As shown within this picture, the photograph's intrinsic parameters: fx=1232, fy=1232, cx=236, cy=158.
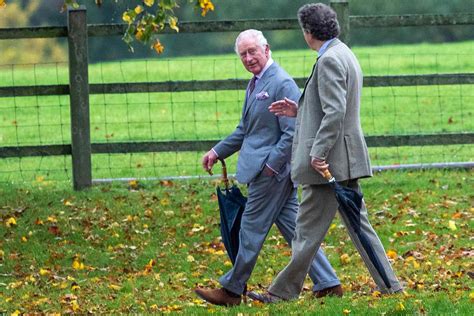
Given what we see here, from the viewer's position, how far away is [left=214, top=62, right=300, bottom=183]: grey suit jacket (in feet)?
26.1


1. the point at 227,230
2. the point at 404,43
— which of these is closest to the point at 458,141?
the point at 227,230

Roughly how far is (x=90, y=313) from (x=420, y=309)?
2369 millimetres

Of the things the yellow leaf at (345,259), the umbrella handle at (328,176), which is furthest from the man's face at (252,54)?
the yellow leaf at (345,259)

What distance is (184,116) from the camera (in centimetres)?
2052

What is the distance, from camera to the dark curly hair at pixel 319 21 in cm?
751

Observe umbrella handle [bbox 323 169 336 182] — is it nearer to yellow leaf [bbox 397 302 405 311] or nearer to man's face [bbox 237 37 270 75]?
yellow leaf [bbox 397 302 405 311]

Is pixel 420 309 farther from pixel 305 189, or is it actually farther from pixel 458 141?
pixel 458 141

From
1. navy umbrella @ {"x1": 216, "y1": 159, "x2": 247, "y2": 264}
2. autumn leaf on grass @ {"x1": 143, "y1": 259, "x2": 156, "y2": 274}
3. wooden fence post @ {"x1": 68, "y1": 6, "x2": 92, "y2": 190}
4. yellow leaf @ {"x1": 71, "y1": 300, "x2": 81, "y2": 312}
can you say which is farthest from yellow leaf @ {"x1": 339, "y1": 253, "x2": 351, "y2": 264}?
wooden fence post @ {"x1": 68, "y1": 6, "x2": 92, "y2": 190}

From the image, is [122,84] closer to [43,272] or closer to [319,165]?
[43,272]

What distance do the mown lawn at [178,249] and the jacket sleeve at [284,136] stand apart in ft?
2.98

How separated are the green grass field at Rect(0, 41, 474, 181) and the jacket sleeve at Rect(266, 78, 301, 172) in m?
5.85

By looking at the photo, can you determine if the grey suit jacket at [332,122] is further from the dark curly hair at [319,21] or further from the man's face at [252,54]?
the man's face at [252,54]

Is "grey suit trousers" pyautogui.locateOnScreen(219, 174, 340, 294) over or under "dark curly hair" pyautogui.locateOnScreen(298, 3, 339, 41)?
under

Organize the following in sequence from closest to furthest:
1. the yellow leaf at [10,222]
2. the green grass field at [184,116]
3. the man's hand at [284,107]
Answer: the man's hand at [284,107]
the yellow leaf at [10,222]
the green grass field at [184,116]
